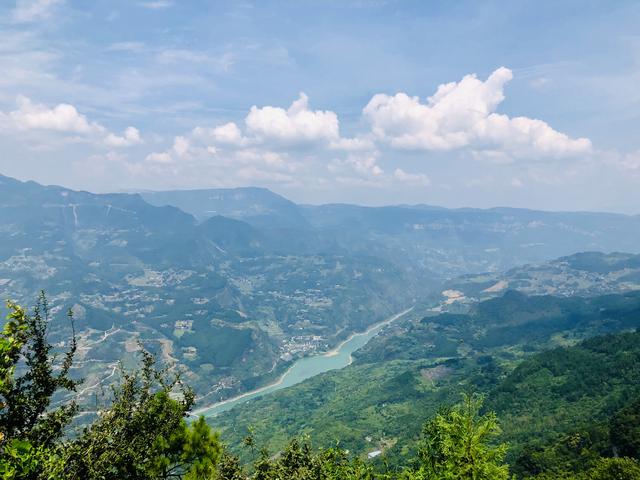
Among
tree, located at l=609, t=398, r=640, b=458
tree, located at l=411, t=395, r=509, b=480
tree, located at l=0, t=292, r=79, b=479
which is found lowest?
tree, located at l=609, t=398, r=640, b=458

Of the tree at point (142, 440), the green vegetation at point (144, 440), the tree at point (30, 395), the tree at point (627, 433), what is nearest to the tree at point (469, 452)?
the green vegetation at point (144, 440)

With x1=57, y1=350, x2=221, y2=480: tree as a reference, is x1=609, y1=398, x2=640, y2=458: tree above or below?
below

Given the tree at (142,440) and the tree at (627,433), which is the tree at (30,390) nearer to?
the tree at (142,440)

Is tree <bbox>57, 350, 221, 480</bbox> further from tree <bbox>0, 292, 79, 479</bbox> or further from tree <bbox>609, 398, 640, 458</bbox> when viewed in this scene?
tree <bbox>609, 398, 640, 458</bbox>

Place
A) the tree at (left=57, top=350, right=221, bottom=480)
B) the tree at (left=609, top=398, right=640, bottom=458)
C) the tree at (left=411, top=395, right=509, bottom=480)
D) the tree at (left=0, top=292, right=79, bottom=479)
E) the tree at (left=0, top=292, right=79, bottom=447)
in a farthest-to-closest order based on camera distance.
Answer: the tree at (left=609, top=398, right=640, bottom=458), the tree at (left=411, top=395, right=509, bottom=480), the tree at (left=57, top=350, right=221, bottom=480), the tree at (left=0, top=292, right=79, bottom=447), the tree at (left=0, top=292, right=79, bottom=479)

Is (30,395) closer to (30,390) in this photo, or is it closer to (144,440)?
(30,390)

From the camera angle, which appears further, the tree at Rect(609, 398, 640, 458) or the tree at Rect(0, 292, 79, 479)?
the tree at Rect(609, 398, 640, 458)

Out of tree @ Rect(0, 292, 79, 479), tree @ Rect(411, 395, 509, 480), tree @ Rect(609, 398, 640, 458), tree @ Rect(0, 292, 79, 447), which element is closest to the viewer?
tree @ Rect(0, 292, 79, 479)

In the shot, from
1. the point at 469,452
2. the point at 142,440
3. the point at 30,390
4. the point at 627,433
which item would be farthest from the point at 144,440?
the point at 627,433

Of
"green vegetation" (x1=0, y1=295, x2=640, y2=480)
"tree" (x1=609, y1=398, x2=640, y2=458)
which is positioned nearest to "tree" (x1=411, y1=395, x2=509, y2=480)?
"green vegetation" (x1=0, y1=295, x2=640, y2=480)

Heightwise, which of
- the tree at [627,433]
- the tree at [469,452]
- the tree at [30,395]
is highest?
the tree at [30,395]

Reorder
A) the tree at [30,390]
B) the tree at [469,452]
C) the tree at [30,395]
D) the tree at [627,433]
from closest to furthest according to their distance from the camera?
the tree at [30,395] < the tree at [30,390] < the tree at [469,452] < the tree at [627,433]

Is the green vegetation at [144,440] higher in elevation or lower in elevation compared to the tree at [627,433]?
higher
